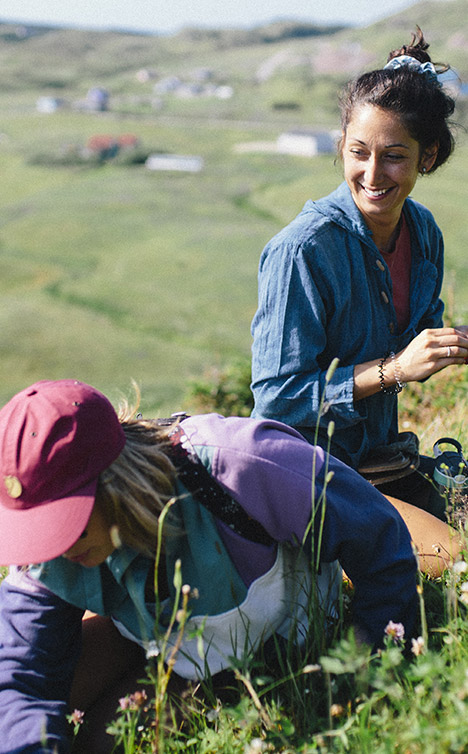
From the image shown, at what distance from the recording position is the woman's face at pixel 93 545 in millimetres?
1970

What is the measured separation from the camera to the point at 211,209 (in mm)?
38031

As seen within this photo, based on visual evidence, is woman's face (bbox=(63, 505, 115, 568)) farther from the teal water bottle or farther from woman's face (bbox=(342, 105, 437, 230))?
woman's face (bbox=(342, 105, 437, 230))

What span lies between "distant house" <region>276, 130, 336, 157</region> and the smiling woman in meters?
52.4

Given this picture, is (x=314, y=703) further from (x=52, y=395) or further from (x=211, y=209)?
(x=211, y=209)

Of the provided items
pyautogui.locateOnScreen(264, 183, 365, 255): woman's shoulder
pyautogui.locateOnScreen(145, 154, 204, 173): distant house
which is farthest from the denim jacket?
pyautogui.locateOnScreen(145, 154, 204, 173): distant house

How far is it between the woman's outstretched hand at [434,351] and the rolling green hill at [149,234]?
1.14m

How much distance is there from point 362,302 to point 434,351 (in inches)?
16.3

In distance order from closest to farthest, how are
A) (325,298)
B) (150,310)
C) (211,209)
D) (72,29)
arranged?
(325,298), (150,310), (211,209), (72,29)

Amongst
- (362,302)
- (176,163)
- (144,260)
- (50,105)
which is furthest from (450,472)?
(50,105)

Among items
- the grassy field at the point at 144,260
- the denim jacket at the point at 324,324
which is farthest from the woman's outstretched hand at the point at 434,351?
the grassy field at the point at 144,260

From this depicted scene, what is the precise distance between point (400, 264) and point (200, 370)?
16.2 meters

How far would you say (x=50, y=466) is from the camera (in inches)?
73.3

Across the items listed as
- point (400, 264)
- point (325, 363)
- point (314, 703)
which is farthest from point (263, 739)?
point (400, 264)

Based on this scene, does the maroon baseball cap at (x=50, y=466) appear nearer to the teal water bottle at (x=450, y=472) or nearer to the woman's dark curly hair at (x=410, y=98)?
the teal water bottle at (x=450, y=472)
